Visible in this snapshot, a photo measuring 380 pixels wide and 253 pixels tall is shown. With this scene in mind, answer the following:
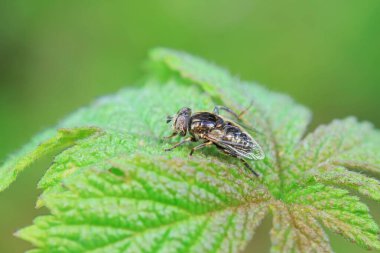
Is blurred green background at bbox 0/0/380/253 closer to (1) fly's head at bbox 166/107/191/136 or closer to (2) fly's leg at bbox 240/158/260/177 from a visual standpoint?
(1) fly's head at bbox 166/107/191/136

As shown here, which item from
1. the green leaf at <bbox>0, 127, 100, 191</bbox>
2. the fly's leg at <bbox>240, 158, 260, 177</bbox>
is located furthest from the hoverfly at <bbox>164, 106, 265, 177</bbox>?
the green leaf at <bbox>0, 127, 100, 191</bbox>

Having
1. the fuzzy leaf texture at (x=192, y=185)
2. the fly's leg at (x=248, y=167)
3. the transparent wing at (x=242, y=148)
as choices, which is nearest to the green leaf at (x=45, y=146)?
the fuzzy leaf texture at (x=192, y=185)

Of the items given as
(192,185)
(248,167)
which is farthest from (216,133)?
(192,185)

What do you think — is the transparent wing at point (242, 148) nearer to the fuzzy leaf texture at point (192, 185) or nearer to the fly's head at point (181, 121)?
the fuzzy leaf texture at point (192, 185)

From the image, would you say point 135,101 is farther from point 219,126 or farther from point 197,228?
point 197,228

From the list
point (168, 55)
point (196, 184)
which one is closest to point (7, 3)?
point (168, 55)
